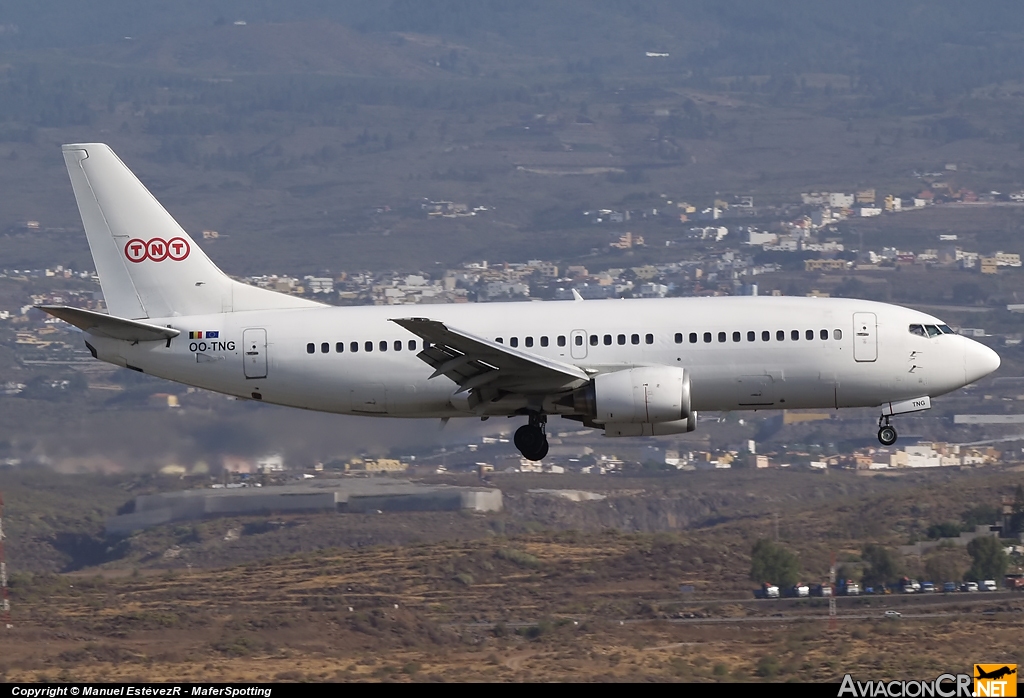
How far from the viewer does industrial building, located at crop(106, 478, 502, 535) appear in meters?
109

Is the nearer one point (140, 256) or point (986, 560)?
point (140, 256)

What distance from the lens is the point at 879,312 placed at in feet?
162

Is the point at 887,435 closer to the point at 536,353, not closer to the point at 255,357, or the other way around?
the point at 536,353

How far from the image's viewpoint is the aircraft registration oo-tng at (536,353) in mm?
48094

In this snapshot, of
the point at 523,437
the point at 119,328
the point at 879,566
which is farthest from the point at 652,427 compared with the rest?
the point at 879,566

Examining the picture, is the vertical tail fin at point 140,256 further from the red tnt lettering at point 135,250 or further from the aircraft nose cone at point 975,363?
the aircraft nose cone at point 975,363

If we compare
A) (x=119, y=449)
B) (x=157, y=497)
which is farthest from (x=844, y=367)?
(x=157, y=497)

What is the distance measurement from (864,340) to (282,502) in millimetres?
66793

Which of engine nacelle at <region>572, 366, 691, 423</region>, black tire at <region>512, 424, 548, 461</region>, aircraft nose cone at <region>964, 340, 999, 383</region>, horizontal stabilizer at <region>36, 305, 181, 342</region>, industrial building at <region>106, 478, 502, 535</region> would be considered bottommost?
industrial building at <region>106, 478, 502, 535</region>

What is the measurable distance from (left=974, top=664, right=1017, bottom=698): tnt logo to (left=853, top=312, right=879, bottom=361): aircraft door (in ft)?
35.1

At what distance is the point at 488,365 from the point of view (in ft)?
157

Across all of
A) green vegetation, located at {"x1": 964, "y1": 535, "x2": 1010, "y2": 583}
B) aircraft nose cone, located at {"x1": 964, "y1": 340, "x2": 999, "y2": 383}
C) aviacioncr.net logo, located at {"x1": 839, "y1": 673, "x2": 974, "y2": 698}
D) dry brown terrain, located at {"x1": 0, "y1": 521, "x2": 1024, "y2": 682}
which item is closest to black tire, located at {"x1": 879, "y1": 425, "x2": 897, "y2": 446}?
aircraft nose cone, located at {"x1": 964, "y1": 340, "x2": 999, "y2": 383}

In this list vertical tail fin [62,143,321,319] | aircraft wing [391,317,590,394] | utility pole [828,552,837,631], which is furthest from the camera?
utility pole [828,552,837,631]

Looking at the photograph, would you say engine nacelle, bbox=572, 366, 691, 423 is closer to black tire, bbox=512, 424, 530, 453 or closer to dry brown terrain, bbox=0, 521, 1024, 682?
black tire, bbox=512, 424, 530, 453
